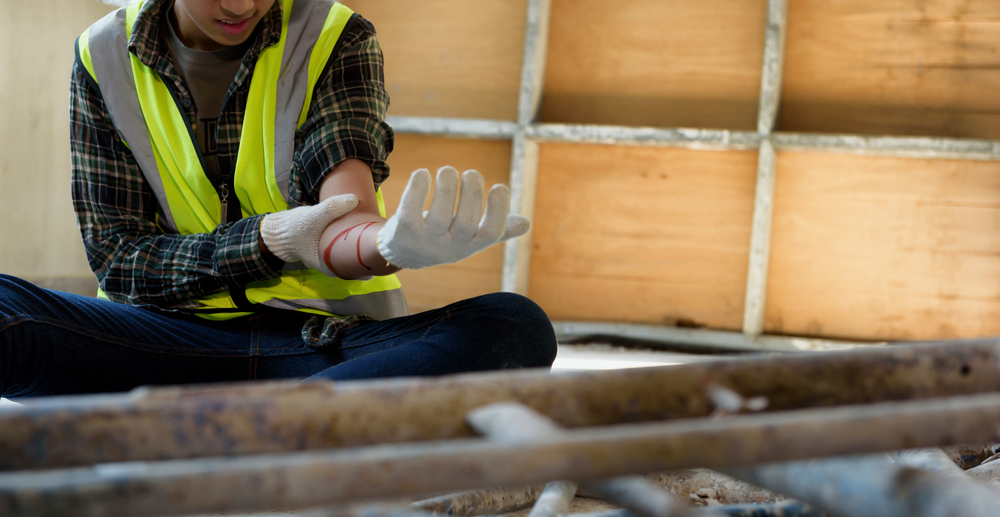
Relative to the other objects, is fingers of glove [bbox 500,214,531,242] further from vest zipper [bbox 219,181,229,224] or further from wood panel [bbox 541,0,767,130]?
wood panel [bbox 541,0,767,130]

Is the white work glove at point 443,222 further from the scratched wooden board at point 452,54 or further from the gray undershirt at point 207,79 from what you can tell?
the scratched wooden board at point 452,54

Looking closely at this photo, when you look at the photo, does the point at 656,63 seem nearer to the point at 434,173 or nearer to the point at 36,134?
the point at 434,173

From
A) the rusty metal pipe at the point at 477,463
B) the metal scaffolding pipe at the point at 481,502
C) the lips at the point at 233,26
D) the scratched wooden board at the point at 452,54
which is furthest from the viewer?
the scratched wooden board at the point at 452,54

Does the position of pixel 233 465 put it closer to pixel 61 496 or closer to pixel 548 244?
pixel 61 496

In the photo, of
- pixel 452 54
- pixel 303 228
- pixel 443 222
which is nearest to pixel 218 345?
pixel 303 228

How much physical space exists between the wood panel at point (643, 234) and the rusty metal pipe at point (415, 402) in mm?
1593

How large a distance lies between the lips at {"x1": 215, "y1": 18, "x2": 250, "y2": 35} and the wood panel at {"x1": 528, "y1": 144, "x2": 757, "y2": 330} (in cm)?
114

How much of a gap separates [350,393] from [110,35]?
109cm

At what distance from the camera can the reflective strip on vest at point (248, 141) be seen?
1.24 m

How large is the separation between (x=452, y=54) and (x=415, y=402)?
74.1 inches

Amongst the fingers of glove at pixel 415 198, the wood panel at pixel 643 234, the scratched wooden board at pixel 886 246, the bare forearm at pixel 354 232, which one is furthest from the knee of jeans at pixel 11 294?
the scratched wooden board at pixel 886 246

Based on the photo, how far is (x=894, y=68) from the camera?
1982 mm

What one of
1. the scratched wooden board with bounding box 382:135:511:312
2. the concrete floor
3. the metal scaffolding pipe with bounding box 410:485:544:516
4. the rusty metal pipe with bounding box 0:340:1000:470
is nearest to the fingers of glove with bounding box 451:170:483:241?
the metal scaffolding pipe with bounding box 410:485:544:516

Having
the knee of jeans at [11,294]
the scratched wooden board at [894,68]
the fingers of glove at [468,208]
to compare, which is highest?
the scratched wooden board at [894,68]
